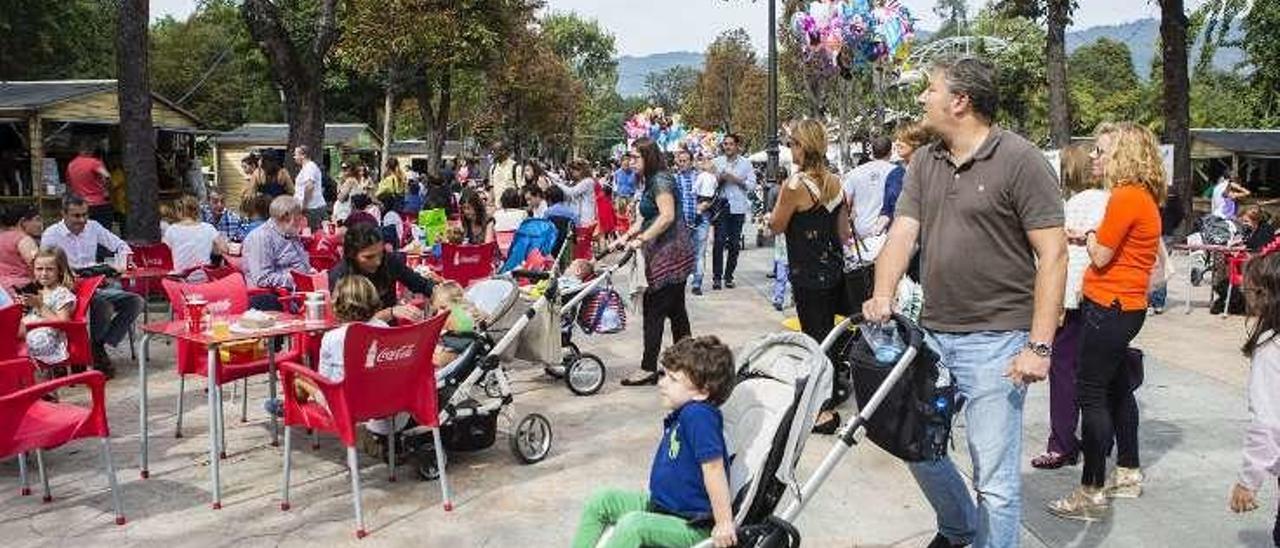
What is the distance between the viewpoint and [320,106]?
1602 cm

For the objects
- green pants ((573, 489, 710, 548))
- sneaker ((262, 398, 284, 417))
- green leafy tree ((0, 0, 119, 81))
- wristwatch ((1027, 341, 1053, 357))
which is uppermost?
green leafy tree ((0, 0, 119, 81))

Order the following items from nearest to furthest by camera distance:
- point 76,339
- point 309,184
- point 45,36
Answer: point 76,339 < point 309,184 < point 45,36

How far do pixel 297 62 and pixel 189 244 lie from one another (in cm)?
732

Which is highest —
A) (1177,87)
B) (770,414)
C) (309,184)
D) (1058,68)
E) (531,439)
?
(1058,68)

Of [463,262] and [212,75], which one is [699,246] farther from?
[212,75]

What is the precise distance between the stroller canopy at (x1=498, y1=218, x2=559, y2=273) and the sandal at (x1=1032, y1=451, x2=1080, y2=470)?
14.6 feet

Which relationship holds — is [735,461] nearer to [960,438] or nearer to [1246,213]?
[960,438]

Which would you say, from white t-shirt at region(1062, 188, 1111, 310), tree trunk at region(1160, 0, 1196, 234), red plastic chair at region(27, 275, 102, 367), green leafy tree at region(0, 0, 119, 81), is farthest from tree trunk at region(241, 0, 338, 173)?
green leafy tree at region(0, 0, 119, 81)

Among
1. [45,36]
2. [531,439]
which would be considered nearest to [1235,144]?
[531,439]

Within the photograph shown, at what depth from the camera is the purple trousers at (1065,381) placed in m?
5.10

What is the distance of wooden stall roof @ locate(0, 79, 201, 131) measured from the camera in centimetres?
1860

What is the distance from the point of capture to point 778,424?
3.49m

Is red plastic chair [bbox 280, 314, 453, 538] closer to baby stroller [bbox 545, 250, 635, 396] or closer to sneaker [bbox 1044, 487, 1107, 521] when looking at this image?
baby stroller [bbox 545, 250, 635, 396]

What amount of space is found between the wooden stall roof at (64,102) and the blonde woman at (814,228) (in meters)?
14.5
